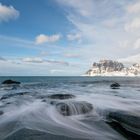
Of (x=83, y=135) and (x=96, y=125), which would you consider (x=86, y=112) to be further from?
(x=83, y=135)

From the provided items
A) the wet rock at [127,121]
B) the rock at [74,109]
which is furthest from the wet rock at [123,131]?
the rock at [74,109]

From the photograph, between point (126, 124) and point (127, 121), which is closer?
point (126, 124)

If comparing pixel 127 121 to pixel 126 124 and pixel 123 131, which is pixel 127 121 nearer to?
pixel 126 124

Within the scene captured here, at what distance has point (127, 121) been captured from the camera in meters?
13.1

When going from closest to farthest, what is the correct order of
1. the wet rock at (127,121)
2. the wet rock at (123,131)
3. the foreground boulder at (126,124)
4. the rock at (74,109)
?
the wet rock at (123,131)
the foreground boulder at (126,124)
the wet rock at (127,121)
the rock at (74,109)

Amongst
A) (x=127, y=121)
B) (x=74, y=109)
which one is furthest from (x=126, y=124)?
(x=74, y=109)

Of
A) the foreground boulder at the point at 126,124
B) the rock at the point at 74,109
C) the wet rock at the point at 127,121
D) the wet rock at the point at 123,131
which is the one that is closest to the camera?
the wet rock at the point at 123,131

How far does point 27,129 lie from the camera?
11875 millimetres

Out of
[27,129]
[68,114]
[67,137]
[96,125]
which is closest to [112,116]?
[96,125]

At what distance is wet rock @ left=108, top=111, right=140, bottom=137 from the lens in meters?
12.1

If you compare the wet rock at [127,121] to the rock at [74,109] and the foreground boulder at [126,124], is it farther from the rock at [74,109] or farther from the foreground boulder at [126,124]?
the rock at [74,109]

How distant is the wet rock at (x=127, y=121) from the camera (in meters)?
12.1

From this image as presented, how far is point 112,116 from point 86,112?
A: 339cm

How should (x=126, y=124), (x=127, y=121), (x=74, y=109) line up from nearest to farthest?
(x=126, y=124) < (x=127, y=121) < (x=74, y=109)
